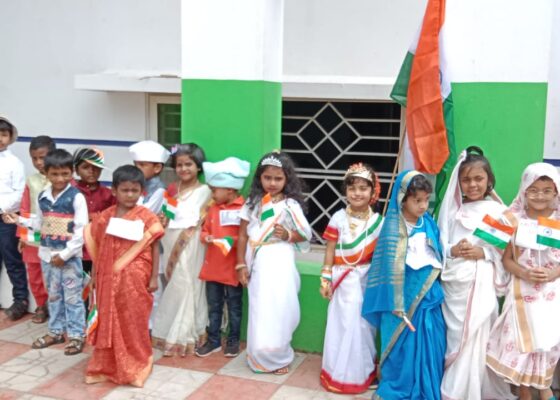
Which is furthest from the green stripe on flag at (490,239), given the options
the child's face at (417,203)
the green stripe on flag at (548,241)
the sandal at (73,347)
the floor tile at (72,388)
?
the sandal at (73,347)

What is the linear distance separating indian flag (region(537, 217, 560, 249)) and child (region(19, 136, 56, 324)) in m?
3.40

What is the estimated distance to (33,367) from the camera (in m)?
4.37

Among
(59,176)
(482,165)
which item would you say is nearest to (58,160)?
(59,176)

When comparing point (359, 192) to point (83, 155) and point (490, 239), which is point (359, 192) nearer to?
point (490, 239)

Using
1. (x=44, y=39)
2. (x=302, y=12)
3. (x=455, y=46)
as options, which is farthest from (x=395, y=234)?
(x=44, y=39)

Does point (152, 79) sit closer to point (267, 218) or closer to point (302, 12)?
point (302, 12)

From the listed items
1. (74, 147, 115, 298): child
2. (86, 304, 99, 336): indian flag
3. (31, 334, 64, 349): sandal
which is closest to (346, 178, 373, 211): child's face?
(86, 304, 99, 336): indian flag

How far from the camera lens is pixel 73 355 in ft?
15.0

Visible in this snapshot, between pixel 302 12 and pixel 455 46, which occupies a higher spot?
pixel 302 12

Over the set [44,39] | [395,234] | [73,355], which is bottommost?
[73,355]

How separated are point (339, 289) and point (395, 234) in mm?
528

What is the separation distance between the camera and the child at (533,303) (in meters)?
3.57

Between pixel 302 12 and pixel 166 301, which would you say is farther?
pixel 302 12

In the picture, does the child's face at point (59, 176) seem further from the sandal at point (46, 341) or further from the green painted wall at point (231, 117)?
the sandal at point (46, 341)
